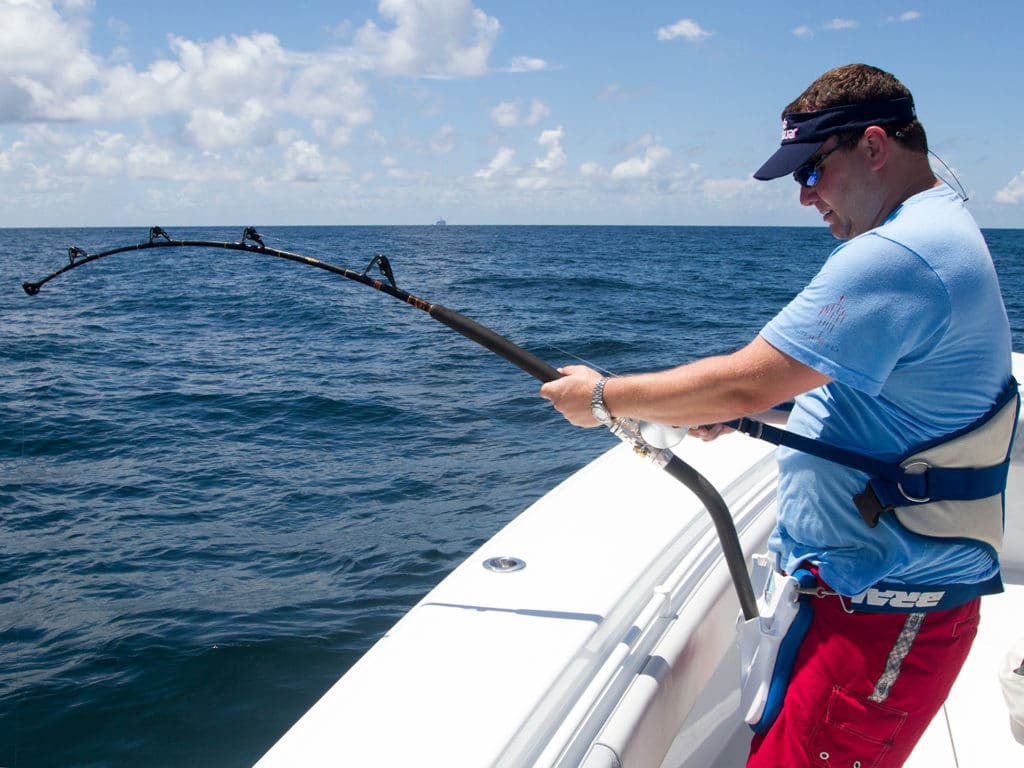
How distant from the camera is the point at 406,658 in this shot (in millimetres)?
1616

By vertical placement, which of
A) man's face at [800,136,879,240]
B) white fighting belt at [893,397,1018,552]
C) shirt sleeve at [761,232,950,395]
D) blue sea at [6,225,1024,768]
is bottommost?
blue sea at [6,225,1024,768]

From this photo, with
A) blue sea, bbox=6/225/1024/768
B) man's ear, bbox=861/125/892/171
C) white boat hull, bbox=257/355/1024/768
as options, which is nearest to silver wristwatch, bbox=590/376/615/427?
white boat hull, bbox=257/355/1024/768

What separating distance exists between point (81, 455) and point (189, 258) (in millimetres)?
34067

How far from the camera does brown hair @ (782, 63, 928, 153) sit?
1.36m

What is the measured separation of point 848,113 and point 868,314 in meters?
0.38

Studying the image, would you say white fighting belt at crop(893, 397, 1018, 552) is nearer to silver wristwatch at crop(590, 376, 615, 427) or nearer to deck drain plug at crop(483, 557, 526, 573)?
silver wristwatch at crop(590, 376, 615, 427)

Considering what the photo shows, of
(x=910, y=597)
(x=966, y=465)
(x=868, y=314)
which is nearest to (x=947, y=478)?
(x=966, y=465)

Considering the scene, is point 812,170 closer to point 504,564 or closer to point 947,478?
point 947,478

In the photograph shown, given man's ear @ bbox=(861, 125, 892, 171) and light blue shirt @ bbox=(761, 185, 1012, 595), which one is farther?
man's ear @ bbox=(861, 125, 892, 171)

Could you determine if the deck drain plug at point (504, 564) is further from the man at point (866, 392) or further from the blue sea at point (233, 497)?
the blue sea at point (233, 497)

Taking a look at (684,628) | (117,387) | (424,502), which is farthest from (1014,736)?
(117,387)

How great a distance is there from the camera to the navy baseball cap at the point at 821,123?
1357 mm

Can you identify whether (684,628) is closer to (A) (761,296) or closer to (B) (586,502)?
(B) (586,502)

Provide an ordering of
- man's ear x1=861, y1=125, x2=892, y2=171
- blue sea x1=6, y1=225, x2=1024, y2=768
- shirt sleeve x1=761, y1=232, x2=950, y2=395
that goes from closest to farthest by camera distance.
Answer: shirt sleeve x1=761, y1=232, x2=950, y2=395
man's ear x1=861, y1=125, x2=892, y2=171
blue sea x1=6, y1=225, x2=1024, y2=768
